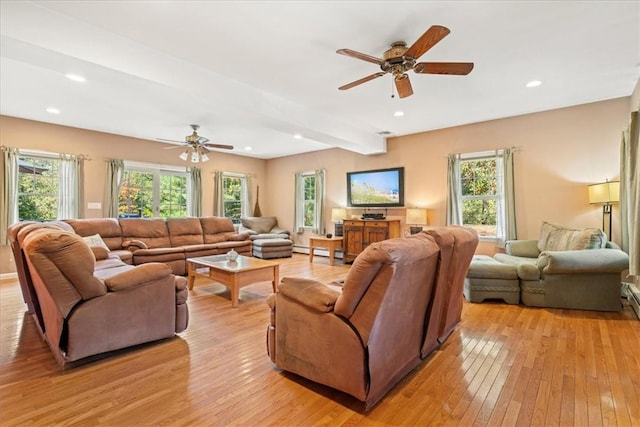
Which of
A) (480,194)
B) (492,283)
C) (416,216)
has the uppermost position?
(480,194)

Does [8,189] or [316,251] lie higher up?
[8,189]

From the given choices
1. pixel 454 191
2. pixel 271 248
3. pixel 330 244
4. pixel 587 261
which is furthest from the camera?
pixel 271 248

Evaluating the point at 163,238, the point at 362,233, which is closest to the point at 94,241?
Answer: the point at 163,238

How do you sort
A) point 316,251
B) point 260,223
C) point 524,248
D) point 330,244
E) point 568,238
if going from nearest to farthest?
point 568,238, point 524,248, point 330,244, point 316,251, point 260,223

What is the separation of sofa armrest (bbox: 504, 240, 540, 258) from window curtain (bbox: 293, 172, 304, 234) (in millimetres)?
4946

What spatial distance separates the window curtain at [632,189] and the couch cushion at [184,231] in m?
6.36

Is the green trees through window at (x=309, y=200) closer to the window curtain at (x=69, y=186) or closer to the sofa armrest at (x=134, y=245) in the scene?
the sofa armrest at (x=134, y=245)

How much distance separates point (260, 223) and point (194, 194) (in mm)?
1842

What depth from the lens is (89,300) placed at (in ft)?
7.53

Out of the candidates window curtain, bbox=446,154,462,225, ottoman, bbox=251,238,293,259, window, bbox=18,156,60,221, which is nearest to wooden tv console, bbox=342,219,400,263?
window curtain, bbox=446,154,462,225

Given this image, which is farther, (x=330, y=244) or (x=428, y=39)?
(x=330, y=244)

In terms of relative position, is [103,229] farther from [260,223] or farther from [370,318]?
[370,318]

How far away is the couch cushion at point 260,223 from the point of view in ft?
27.0

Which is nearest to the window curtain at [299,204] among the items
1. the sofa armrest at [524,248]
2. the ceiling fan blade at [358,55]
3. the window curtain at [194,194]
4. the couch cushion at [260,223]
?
the couch cushion at [260,223]
